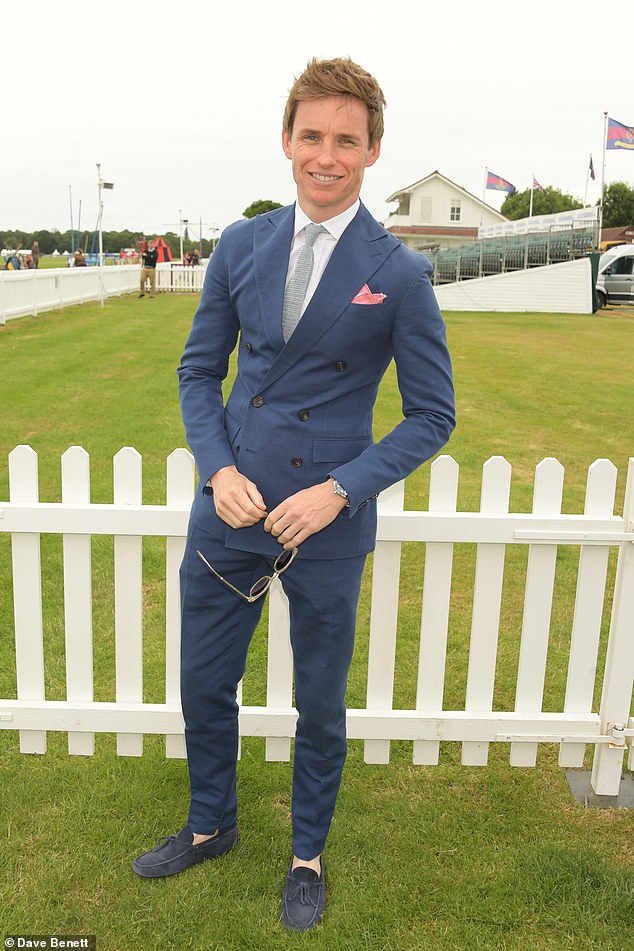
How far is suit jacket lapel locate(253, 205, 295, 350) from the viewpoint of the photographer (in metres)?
2.42

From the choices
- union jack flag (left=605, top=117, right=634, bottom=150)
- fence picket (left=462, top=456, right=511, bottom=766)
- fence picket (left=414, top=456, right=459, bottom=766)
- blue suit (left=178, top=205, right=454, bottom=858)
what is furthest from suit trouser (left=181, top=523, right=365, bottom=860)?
union jack flag (left=605, top=117, right=634, bottom=150)

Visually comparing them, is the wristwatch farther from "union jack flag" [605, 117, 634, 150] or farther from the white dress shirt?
"union jack flag" [605, 117, 634, 150]

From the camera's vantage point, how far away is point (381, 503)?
3.21 metres

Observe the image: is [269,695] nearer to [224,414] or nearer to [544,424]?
[224,414]

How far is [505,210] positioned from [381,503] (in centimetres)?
11423

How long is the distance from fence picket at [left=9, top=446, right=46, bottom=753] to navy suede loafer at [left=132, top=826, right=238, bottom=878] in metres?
0.81

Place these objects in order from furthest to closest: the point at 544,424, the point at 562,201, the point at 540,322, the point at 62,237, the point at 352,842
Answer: the point at 62,237 → the point at 562,201 → the point at 540,322 → the point at 544,424 → the point at 352,842

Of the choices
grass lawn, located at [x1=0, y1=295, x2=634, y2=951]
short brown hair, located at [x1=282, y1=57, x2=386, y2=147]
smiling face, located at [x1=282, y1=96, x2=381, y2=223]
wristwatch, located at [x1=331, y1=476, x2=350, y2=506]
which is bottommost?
grass lawn, located at [x1=0, y1=295, x2=634, y2=951]

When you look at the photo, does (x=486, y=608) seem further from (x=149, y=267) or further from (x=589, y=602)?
(x=149, y=267)

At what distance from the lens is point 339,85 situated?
2.25 metres

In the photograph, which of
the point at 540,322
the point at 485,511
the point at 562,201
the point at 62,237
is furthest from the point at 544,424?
the point at 62,237

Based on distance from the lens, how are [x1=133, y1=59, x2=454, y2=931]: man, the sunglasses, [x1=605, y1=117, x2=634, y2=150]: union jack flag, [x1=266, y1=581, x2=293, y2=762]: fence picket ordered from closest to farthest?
[x1=133, y1=59, x2=454, y2=931]: man → the sunglasses → [x1=266, y1=581, x2=293, y2=762]: fence picket → [x1=605, y1=117, x2=634, y2=150]: union jack flag

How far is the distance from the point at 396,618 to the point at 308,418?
1128mm

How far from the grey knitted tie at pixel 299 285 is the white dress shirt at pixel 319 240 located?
0.01 meters
